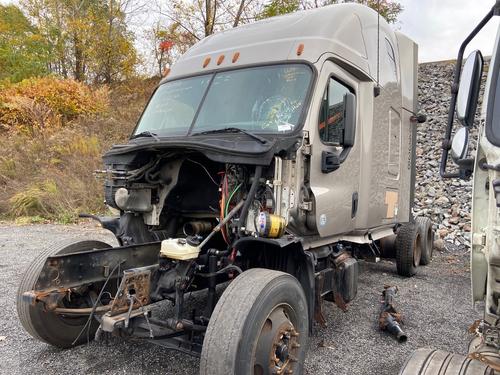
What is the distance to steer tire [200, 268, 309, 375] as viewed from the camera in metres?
2.78

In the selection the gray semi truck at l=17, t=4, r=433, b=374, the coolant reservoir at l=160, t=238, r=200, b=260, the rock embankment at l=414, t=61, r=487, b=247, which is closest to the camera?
the gray semi truck at l=17, t=4, r=433, b=374

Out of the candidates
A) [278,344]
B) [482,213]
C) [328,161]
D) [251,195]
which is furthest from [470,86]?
[278,344]

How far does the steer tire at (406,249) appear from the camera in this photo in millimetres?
6895

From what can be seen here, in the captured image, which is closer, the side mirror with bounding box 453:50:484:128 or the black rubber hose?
the side mirror with bounding box 453:50:484:128

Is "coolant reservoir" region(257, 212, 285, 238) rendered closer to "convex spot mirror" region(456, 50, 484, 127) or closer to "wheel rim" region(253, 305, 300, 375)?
"wheel rim" region(253, 305, 300, 375)

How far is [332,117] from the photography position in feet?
13.8

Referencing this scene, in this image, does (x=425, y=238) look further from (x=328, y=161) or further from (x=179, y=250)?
(x=179, y=250)

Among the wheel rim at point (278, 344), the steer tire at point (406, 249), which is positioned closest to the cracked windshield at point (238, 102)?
the wheel rim at point (278, 344)

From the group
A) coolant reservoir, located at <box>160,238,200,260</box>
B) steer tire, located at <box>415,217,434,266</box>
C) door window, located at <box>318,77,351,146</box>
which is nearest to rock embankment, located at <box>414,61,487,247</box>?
steer tire, located at <box>415,217,434,266</box>

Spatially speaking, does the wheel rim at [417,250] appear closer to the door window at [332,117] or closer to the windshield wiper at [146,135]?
the door window at [332,117]

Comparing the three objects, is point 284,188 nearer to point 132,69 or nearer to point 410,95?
point 410,95

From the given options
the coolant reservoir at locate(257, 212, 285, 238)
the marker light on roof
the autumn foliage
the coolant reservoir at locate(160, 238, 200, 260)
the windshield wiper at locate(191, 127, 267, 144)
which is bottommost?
the coolant reservoir at locate(160, 238, 200, 260)

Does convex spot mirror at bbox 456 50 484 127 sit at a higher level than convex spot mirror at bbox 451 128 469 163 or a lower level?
higher

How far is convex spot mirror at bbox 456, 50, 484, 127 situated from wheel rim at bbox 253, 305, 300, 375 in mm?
1816
